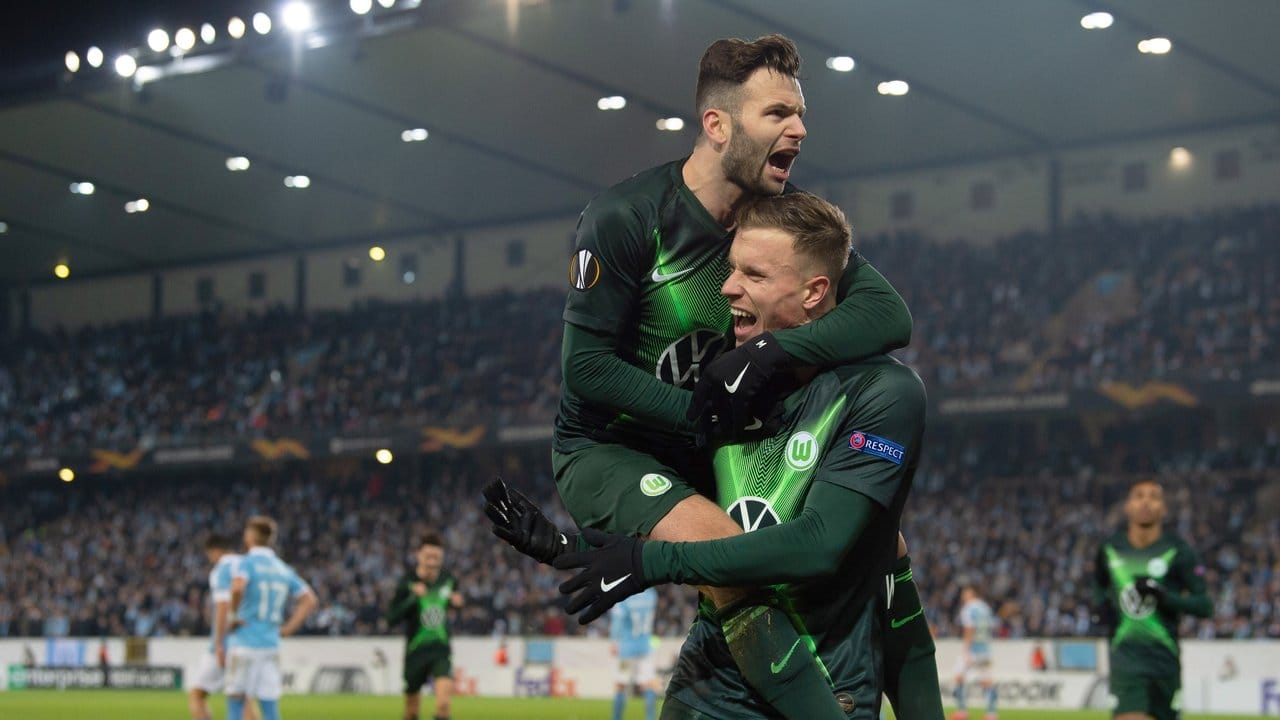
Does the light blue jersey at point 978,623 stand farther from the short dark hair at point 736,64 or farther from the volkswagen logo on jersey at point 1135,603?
the short dark hair at point 736,64

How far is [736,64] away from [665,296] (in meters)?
0.74

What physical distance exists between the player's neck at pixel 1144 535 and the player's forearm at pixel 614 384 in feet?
27.8

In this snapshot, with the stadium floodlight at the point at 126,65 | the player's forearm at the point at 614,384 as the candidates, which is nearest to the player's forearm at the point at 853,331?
the player's forearm at the point at 614,384

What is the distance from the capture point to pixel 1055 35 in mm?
28531

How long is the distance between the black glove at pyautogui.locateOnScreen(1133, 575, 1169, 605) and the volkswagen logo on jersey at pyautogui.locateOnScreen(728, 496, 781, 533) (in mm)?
8584

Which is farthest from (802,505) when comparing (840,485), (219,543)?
(219,543)

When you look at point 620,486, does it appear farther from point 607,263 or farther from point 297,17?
point 297,17

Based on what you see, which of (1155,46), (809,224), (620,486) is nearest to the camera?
(809,224)

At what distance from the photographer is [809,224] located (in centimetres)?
429

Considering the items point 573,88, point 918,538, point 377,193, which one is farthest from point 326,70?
point 918,538

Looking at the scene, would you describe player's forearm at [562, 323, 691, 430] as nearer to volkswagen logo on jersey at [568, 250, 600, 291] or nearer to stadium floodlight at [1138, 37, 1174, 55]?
volkswagen logo on jersey at [568, 250, 600, 291]

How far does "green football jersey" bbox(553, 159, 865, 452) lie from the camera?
4918 mm

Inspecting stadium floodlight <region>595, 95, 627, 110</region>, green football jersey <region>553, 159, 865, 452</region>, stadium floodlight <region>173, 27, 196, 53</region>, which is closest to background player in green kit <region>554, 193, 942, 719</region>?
green football jersey <region>553, 159, 865, 452</region>

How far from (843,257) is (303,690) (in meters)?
28.9
